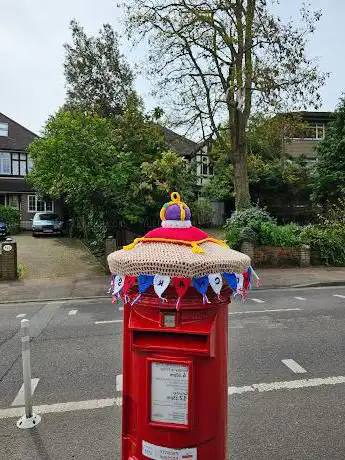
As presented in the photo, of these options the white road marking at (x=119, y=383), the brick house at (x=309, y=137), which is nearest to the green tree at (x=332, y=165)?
the brick house at (x=309, y=137)

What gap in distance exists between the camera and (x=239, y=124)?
65.0 feet

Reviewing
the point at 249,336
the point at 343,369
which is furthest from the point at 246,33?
the point at 343,369

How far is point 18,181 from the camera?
112 ft

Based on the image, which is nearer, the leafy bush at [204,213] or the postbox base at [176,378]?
the postbox base at [176,378]

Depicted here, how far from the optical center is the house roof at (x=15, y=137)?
34.8 m

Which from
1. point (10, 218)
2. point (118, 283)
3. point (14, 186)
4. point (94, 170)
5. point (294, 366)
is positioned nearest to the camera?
point (118, 283)

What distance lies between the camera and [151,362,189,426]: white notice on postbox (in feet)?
8.25

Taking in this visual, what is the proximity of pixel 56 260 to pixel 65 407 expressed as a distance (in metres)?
14.0

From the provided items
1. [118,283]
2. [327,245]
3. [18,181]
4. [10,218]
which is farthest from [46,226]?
[118,283]

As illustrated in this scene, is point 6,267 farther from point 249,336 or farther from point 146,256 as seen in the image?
point 146,256

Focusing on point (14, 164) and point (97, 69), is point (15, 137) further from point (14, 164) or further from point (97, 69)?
point (97, 69)

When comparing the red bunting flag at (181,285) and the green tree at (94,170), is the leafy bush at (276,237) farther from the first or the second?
the red bunting flag at (181,285)

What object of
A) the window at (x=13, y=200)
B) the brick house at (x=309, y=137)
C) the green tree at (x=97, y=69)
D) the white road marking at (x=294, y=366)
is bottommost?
the white road marking at (x=294, y=366)

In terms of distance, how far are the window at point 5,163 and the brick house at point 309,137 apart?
22.6 metres
